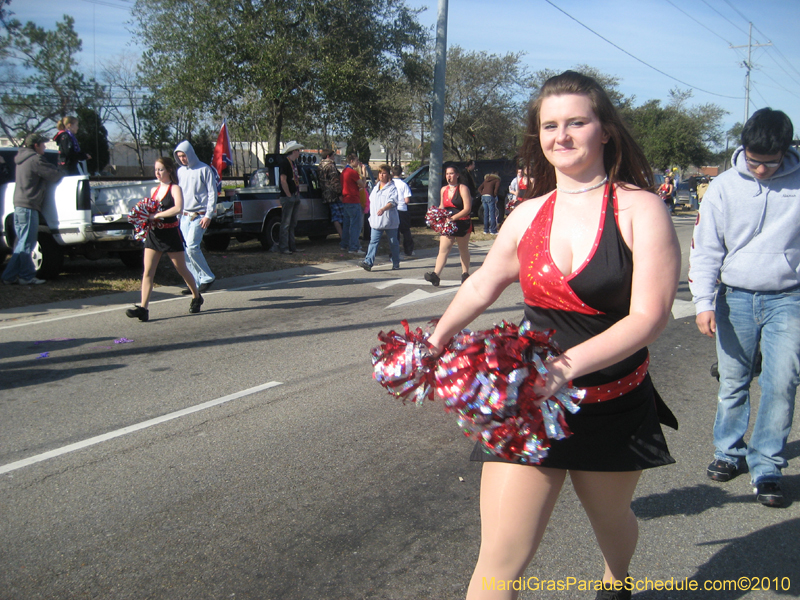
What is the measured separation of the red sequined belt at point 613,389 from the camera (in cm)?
204

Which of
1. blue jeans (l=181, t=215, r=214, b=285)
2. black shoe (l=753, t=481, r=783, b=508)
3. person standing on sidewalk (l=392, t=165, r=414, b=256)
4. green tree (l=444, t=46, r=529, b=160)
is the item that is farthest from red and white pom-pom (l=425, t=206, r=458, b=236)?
green tree (l=444, t=46, r=529, b=160)

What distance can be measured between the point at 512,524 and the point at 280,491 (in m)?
2.04

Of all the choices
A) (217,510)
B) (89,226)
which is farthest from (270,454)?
(89,226)

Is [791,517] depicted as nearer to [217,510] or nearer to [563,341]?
[563,341]

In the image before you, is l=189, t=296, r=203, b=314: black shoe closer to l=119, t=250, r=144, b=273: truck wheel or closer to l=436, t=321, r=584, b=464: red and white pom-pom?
l=119, t=250, r=144, b=273: truck wheel

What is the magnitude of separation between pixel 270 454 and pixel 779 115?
3.48 meters

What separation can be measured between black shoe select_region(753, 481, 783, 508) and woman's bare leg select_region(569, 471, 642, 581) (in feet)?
5.31

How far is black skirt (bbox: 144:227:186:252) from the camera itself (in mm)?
8023

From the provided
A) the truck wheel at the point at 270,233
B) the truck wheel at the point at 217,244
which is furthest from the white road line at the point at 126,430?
the truck wheel at the point at 217,244

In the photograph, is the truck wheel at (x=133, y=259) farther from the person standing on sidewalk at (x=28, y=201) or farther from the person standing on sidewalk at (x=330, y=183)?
the person standing on sidewalk at (x=330, y=183)

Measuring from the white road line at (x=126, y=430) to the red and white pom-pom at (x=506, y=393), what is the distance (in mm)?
3428

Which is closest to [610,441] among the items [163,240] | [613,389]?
[613,389]

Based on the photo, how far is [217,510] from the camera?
3.50 meters

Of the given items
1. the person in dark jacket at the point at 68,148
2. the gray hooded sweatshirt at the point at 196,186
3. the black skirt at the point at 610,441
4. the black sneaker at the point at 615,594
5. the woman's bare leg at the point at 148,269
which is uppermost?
the person in dark jacket at the point at 68,148
